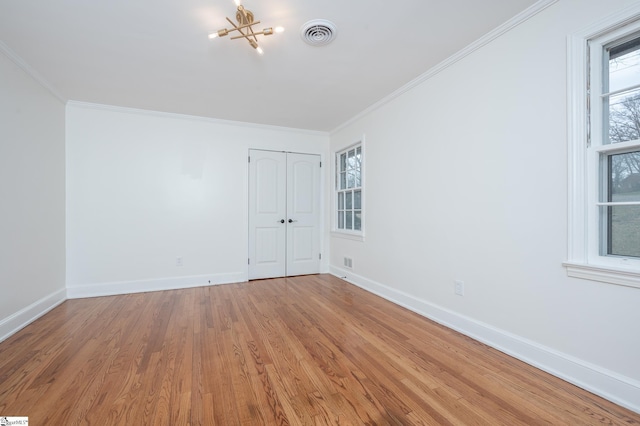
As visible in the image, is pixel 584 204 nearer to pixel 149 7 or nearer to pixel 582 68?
pixel 582 68

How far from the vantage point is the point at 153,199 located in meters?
3.92

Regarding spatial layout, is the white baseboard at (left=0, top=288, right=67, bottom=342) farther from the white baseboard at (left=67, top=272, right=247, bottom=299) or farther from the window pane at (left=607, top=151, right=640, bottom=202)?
the window pane at (left=607, top=151, right=640, bottom=202)

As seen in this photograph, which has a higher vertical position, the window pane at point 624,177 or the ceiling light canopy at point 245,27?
the ceiling light canopy at point 245,27

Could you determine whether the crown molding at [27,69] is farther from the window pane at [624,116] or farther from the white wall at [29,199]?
the window pane at [624,116]

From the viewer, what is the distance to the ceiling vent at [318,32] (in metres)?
2.09

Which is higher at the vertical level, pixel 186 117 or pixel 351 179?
pixel 186 117

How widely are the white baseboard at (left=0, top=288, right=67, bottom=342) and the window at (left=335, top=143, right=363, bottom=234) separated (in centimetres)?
381

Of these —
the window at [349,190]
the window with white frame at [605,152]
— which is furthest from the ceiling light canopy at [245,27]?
the window at [349,190]

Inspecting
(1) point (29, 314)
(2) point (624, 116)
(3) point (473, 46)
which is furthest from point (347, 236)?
(1) point (29, 314)

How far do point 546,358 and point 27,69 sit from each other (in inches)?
201

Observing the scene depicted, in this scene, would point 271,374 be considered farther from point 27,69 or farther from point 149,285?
point 27,69

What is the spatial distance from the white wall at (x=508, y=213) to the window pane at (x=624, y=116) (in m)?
0.22

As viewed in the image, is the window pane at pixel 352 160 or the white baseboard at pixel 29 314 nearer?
the white baseboard at pixel 29 314

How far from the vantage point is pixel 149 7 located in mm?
1926
